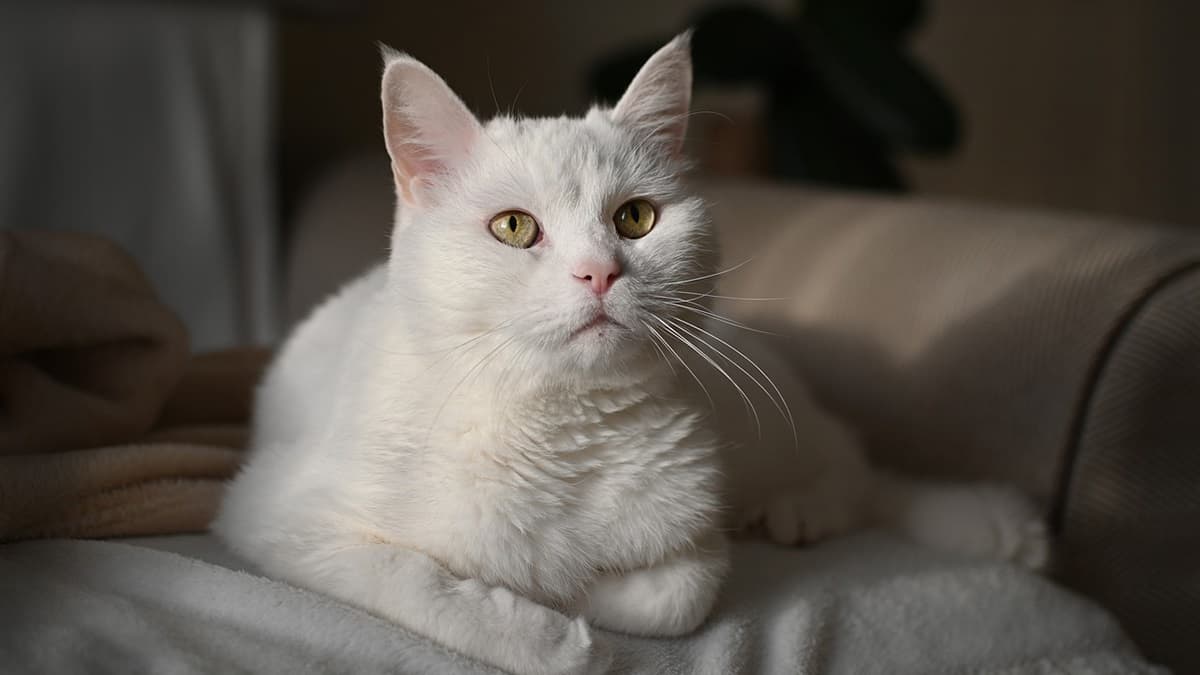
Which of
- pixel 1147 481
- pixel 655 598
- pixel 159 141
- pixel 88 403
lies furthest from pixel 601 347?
pixel 159 141

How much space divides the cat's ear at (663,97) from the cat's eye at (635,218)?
0.09 meters

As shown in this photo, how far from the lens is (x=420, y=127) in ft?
2.94

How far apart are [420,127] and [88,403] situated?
0.47 m

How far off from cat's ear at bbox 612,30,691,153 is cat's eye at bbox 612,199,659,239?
0.30 ft

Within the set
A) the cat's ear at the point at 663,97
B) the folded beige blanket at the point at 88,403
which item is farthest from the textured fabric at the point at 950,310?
the folded beige blanket at the point at 88,403

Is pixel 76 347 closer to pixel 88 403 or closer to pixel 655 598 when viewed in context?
pixel 88 403

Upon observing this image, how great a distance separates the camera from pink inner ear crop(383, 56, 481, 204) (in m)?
0.86

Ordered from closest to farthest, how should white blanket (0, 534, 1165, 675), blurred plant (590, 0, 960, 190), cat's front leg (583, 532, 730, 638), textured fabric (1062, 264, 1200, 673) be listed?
white blanket (0, 534, 1165, 675), cat's front leg (583, 532, 730, 638), textured fabric (1062, 264, 1200, 673), blurred plant (590, 0, 960, 190)

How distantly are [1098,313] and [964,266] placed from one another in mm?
246

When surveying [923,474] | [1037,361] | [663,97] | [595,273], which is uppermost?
[663,97]

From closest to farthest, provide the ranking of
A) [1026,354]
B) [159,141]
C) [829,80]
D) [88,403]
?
[88,403] → [1026,354] → [159,141] → [829,80]

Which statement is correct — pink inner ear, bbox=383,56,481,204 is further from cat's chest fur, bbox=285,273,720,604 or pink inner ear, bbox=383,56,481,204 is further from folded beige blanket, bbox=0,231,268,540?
folded beige blanket, bbox=0,231,268,540

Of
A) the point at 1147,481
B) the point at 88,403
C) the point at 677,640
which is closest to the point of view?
the point at 677,640

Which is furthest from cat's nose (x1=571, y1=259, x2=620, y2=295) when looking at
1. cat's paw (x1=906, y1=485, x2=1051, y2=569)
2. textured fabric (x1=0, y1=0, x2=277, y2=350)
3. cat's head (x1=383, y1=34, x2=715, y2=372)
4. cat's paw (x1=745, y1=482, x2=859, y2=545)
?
textured fabric (x1=0, y1=0, x2=277, y2=350)
